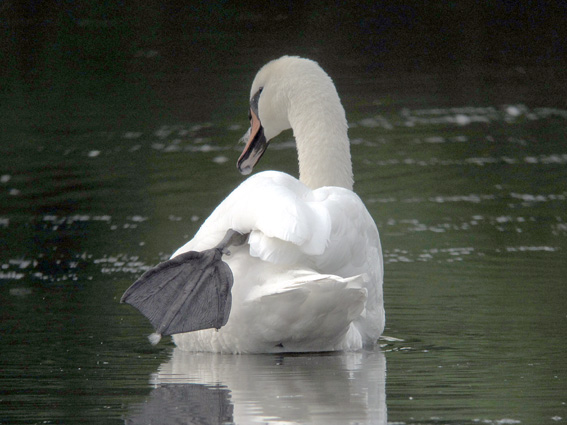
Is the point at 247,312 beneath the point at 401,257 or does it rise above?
above

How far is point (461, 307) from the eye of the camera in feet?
21.7

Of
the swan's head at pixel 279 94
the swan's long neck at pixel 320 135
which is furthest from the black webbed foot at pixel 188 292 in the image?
the swan's head at pixel 279 94

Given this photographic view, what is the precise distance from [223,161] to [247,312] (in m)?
6.48

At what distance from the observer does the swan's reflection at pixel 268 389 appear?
A: 14.2 feet

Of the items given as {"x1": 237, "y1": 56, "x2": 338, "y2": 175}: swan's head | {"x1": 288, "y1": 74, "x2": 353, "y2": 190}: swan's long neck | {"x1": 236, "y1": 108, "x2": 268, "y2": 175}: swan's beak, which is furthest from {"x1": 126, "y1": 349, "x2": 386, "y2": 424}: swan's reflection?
{"x1": 236, "y1": 108, "x2": 268, "y2": 175}: swan's beak

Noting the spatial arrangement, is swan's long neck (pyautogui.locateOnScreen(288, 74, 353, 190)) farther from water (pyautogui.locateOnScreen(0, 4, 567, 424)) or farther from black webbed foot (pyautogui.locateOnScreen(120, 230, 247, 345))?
black webbed foot (pyautogui.locateOnScreen(120, 230, 247, 345))

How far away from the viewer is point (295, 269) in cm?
512

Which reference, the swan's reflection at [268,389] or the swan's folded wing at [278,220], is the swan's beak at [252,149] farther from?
the swan's folded wing at [278,220]

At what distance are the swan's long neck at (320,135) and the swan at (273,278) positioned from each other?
832mm

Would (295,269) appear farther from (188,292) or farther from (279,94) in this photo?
(279,94)

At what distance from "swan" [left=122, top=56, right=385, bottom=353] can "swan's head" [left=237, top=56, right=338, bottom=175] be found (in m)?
1.33

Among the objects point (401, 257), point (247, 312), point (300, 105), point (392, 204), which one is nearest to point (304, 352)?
point (247, 312)

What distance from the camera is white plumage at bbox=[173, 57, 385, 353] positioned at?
502 cm

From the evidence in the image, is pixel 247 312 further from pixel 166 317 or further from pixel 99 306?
pixel 99 306
